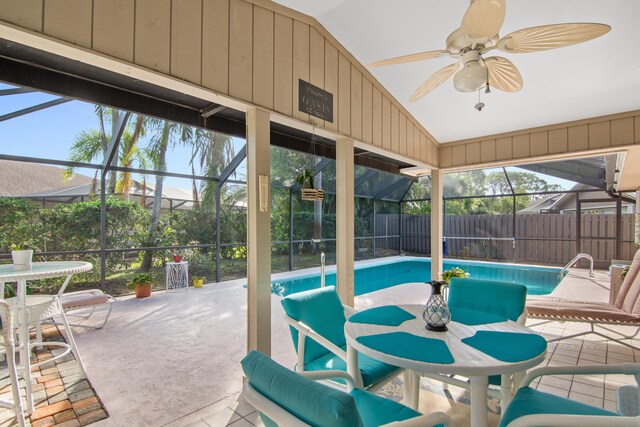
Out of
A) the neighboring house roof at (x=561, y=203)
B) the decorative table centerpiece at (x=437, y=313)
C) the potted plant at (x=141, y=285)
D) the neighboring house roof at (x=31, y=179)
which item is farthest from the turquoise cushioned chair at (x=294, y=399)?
the neighboring house roof at (x=561, y=203)

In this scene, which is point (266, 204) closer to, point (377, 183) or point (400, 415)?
point (400, 415)

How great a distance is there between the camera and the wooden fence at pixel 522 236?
843 centimetres

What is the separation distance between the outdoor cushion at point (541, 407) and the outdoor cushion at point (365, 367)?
2.06 feet

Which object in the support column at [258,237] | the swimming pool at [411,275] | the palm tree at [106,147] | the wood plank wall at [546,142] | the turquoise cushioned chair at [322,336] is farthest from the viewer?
the swimming pool at [411,275]

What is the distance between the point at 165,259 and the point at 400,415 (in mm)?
6307

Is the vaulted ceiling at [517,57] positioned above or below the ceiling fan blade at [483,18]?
above

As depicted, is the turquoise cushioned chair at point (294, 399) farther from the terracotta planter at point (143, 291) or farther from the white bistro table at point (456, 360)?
the terracotta planter at point (143, 291)

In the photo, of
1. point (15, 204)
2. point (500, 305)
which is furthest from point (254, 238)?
point (15, 204)

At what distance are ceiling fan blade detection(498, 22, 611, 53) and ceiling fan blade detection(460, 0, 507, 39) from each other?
0.15m

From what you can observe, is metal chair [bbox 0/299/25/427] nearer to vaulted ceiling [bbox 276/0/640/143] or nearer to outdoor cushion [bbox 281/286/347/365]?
outdoor cushion [bbox 281/286/347/365]

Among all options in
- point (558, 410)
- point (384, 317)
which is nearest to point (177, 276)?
point (384, 317)

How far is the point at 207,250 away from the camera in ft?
22.9

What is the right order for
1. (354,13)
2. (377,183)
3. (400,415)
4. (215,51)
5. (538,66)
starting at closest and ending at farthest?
(400,415) < (215,51) < (354,13) < (538,66) < (377,183)

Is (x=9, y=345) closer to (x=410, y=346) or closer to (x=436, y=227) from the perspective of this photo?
(x=410, y=346)
